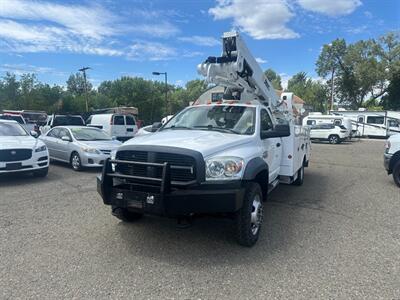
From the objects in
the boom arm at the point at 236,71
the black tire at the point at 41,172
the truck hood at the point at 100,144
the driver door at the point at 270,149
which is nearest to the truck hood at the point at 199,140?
the driver door at the point at 270,149

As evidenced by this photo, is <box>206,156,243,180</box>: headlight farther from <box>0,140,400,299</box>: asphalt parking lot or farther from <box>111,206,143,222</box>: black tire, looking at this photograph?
<box>111,206,143,222</box>: black tire

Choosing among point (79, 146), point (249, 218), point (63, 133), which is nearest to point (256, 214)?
point (249, 218)

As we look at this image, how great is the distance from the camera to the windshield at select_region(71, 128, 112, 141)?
418 inches

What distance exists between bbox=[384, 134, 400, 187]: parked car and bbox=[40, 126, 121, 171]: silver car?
7.56 m

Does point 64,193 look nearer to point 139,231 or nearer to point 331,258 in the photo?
point 139,231

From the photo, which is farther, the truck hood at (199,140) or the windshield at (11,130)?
the windshield at (11,130)

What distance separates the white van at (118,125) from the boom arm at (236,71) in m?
11.1

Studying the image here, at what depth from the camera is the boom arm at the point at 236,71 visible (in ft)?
20.2

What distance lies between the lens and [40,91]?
56062mm

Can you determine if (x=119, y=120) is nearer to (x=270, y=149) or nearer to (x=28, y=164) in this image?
(x=28, y=164)

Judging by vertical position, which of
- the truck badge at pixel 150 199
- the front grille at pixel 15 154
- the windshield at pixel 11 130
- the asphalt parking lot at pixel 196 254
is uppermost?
the windshield at pixel 11 130

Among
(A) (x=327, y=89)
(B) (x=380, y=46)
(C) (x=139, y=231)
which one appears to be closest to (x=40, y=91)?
(A) (x=327, y=89)

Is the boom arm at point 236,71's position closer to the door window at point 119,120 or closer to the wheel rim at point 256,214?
the wheel rim at point 256,214

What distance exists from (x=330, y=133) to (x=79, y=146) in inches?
776
